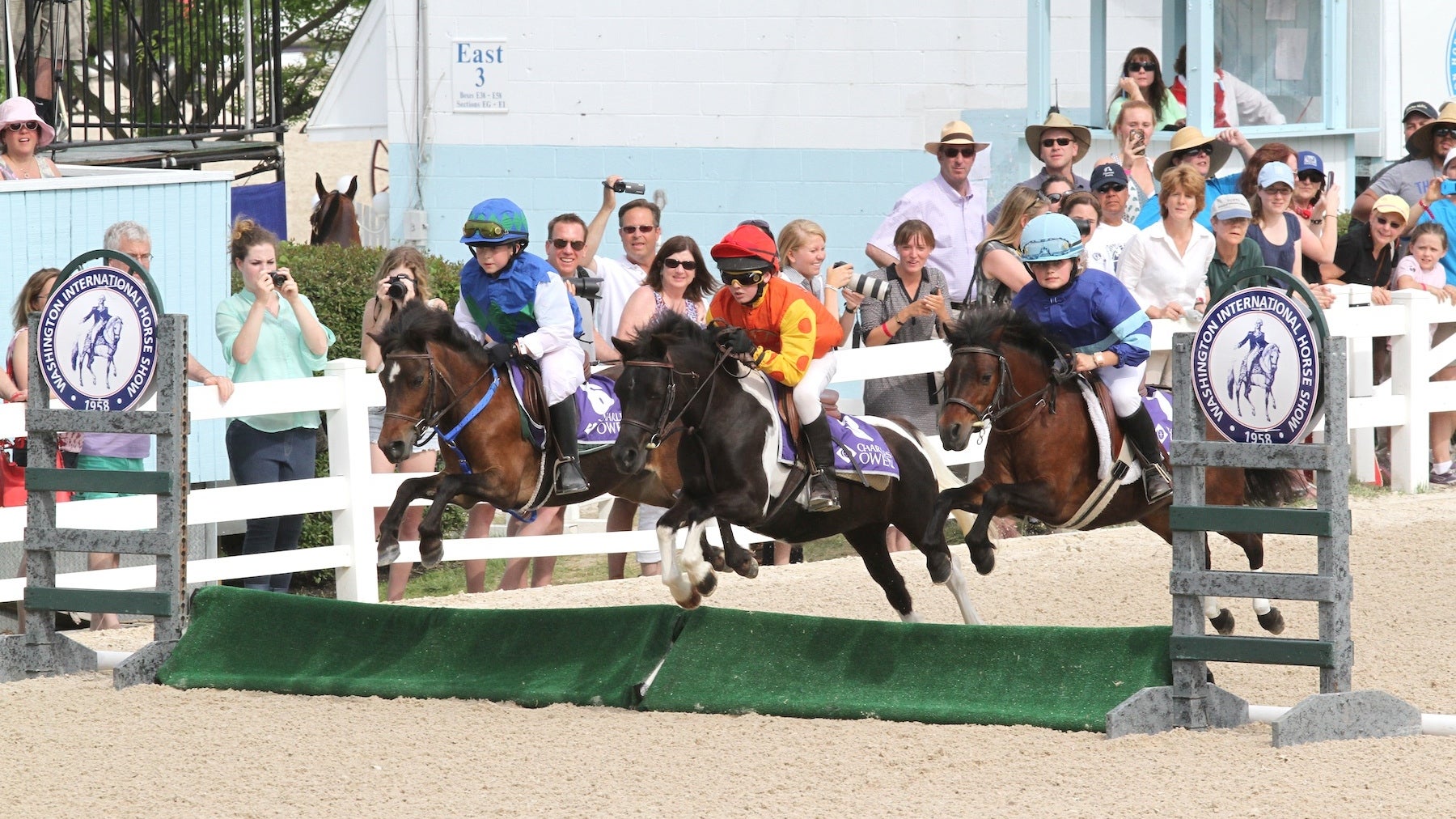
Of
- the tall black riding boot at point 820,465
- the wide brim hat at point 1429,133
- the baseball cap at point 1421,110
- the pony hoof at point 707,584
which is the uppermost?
the baseball cap at point 1421,110

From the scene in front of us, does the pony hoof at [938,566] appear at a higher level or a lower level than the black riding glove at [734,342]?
lower

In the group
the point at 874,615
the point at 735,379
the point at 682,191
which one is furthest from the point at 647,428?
the point at 682,191

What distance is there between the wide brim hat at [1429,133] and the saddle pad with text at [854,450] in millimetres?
6321

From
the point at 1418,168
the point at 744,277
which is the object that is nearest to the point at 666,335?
the point at 744,277

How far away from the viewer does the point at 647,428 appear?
7270 mm

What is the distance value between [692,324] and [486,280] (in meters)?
1.26

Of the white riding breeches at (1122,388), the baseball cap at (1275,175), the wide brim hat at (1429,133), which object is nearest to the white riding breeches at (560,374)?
the white riding breeches at (1122,388)

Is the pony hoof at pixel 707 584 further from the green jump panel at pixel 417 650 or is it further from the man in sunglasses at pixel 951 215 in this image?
the man in sunglasses at pixel 951 215

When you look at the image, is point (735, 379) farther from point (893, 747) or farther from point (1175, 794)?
point (1175, 794)

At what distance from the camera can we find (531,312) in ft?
27.2

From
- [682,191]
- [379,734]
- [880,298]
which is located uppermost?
[682,191]

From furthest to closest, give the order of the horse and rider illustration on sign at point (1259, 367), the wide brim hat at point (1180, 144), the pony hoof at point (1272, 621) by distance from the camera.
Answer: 1. the wide brim hat at point (1180, 144)
2. the pony hoof at point (1272, 621)
3. the horse and rider illustration on sign at point (1259, 367)

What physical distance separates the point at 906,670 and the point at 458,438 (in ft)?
7.80

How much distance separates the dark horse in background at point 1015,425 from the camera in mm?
7336
